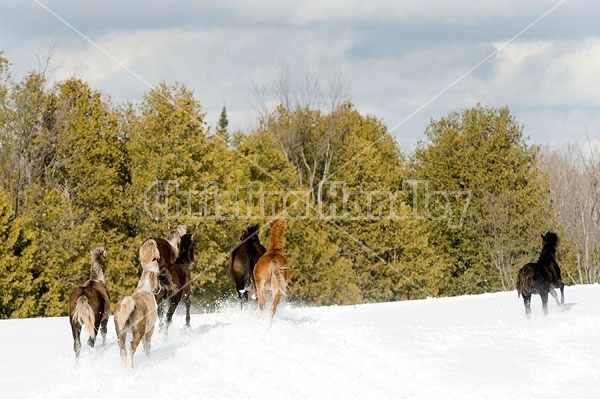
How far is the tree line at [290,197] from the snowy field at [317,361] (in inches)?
752

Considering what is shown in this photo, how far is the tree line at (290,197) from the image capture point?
36.6 meters

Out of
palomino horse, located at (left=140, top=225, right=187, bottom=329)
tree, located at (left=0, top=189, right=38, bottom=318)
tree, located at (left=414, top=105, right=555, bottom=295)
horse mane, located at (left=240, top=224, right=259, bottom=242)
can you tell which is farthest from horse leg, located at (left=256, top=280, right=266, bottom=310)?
tree, located at (left=414, top=105, right=555, bottom=295)

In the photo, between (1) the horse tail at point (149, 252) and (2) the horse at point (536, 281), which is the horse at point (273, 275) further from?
(2) the horse at point (536, 281)

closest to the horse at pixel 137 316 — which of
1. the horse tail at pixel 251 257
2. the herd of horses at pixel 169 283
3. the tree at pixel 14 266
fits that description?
the herd of horses at pixel 169 283

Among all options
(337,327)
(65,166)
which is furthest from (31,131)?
(337,327)

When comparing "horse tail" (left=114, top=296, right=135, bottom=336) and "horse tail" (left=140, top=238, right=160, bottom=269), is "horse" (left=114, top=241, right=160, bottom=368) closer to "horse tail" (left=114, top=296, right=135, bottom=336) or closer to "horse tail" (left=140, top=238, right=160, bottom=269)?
"horse tail" (left=114, top=296, right=135, bottom=336)

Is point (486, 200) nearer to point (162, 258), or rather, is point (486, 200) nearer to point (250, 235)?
point (250, 235)

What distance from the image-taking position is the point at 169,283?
12.1 m

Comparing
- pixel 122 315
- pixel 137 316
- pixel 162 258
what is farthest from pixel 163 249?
pixel 122 315

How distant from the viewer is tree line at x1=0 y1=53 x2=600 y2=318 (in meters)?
36.6

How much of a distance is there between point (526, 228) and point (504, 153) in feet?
18.2

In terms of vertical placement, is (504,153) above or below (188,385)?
above

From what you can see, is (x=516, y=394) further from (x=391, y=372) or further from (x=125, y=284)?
(x=125, y=284)

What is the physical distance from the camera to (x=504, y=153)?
172 feet
